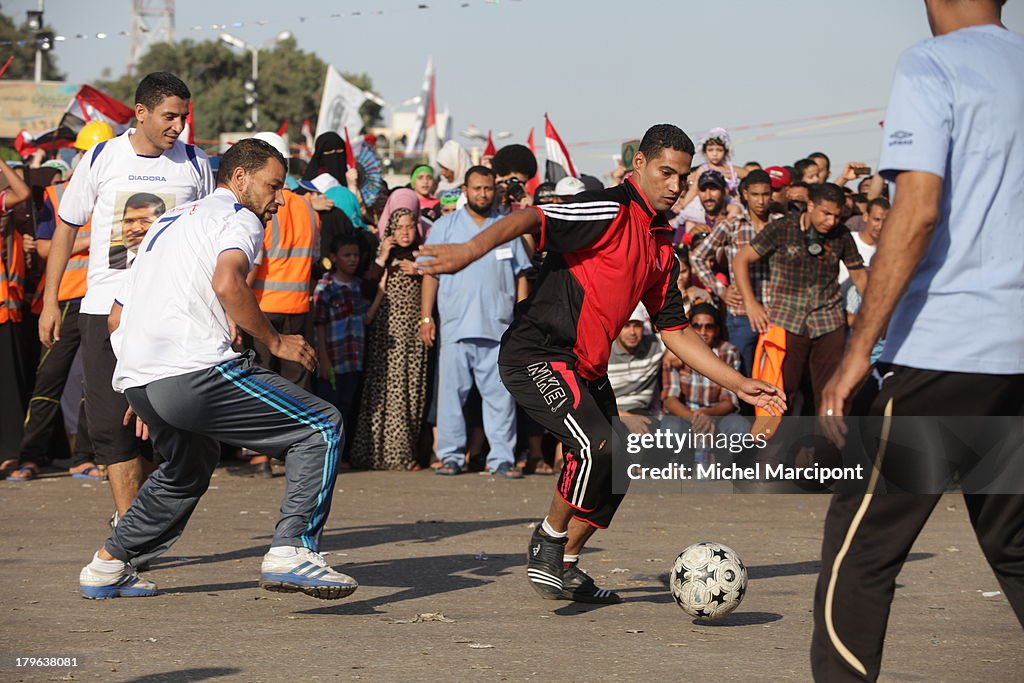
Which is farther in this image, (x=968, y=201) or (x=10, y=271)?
(x=10, y=271)

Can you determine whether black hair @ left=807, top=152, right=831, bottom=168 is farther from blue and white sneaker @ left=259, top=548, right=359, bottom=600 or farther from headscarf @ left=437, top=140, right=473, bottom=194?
blue and white sneaker @ left=259, top=548, right=359, bottom=600

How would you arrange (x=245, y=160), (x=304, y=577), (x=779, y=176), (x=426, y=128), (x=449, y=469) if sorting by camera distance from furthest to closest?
1. (x=426, y=128)
2. (x=779, y=176)
3. (x=449, y=469)
4. (x=245, y=160)
5. (x=304, y=577)

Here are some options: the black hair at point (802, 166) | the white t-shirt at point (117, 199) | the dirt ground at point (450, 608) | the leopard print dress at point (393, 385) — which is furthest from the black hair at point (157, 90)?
the black hair at point (802, 166)

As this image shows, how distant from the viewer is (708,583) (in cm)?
609

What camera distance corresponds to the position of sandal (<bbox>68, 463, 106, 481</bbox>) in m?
10.7

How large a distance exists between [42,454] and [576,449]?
6.10m

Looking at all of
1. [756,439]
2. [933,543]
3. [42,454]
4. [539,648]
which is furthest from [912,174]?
[42,454]

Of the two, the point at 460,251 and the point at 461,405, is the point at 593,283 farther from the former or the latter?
the point at 461,405

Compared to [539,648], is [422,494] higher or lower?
lower

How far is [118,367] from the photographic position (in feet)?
20.3

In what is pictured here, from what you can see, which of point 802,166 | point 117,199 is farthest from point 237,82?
point 117,199

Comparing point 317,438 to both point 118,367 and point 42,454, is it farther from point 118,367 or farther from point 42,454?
point 42,454

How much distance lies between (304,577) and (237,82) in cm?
6802

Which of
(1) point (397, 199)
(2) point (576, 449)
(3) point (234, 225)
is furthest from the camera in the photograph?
(1) point (397, 199)
